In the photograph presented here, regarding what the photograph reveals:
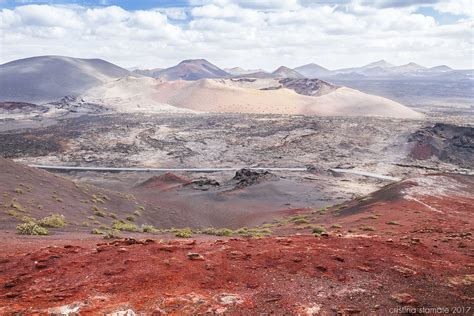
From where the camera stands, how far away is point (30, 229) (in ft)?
46.4

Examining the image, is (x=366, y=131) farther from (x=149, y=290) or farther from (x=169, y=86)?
(x=169, y=86)

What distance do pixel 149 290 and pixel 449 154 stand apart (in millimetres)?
53548

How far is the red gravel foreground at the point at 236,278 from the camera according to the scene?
8000 millimetres

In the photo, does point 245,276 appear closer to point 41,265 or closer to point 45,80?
point 41,265

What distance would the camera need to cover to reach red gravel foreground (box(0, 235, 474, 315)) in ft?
26.2

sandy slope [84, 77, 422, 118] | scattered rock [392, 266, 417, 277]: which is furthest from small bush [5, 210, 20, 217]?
sandy slope [84, 77, 422, 118]

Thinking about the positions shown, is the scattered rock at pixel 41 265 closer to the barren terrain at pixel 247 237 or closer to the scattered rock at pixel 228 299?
the barren terrain at pixel 247 237

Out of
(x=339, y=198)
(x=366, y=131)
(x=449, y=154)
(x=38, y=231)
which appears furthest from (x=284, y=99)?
(x=38, y=231)

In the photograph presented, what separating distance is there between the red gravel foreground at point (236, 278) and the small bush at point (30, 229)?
291 cm

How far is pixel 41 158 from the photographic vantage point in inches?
2226

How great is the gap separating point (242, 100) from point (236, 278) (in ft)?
399

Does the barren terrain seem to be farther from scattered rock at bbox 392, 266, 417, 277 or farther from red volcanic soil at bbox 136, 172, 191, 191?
red volcanic soil at bbox 136, 172, 191, 191

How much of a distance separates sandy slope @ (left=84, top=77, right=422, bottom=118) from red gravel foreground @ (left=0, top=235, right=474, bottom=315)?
10564cm

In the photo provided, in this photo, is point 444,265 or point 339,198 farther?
point 339,198
